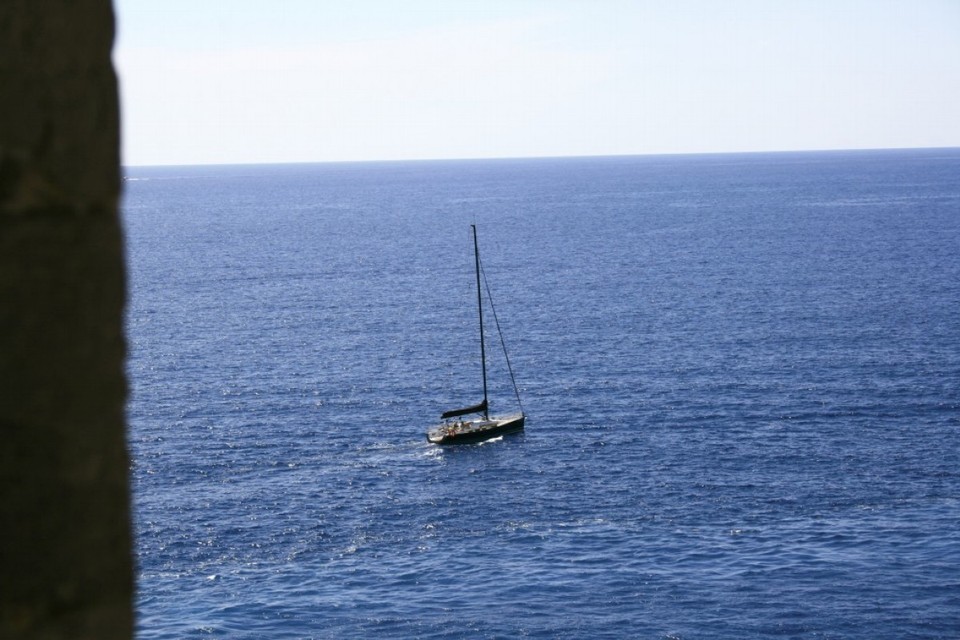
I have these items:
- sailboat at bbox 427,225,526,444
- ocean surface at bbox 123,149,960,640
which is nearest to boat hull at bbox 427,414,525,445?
sailboat at bbox 427,225,526,444

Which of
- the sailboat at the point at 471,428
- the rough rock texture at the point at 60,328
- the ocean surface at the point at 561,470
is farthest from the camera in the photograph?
the sailboat at the point at 471,428

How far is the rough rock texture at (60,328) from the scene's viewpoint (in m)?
2.63

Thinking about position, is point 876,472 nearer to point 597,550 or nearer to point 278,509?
point 597,550

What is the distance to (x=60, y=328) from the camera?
8.87 ft

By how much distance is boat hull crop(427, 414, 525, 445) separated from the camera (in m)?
77.3

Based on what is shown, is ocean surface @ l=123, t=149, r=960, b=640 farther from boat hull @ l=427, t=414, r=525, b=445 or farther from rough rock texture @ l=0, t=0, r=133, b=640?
rough rock texture @ l=0, t=0, r=133, b=640

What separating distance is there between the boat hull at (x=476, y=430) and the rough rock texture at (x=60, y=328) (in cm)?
7440

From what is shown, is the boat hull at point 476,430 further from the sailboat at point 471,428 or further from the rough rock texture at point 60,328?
the rough rock texture at point 60,328

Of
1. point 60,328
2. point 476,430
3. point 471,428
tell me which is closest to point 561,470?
point 476,430

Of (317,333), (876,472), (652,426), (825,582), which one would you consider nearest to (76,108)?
(825,582)

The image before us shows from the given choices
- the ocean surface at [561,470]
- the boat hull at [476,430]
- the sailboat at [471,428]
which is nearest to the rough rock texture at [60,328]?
the ocean surface at [561,470]

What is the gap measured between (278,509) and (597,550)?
18.1m

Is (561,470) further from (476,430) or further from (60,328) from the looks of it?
(60,328)

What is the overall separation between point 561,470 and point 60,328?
6805 centimetres
